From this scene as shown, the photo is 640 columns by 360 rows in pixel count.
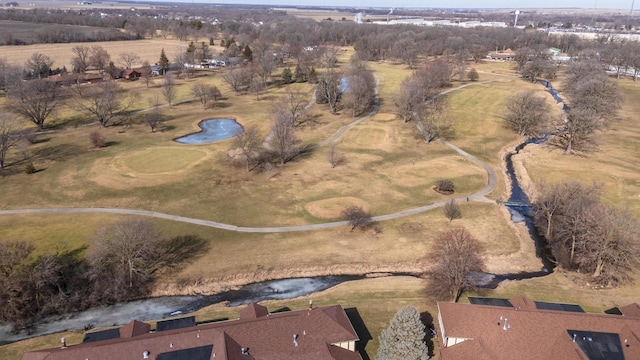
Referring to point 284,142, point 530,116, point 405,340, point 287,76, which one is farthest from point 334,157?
point 287,76

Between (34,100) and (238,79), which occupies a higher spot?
(238,79)

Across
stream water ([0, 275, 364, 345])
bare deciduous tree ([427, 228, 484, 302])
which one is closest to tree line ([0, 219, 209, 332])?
stream water ([0, 275, 364, 345])

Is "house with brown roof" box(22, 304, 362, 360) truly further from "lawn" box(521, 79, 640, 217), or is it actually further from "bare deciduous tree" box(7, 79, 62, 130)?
"bare deciduous tree" box(7, 79, 62, 130)

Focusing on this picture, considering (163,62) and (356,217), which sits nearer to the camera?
(356,217)

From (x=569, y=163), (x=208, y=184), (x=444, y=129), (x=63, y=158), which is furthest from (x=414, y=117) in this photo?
(x=63, y=158)

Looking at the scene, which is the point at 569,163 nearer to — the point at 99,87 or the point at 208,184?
the point at 208,184

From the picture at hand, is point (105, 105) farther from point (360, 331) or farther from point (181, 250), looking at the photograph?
point (360, 331)

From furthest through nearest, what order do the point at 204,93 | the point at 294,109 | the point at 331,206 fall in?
the point at 204,93 < the point at 294,109 < the point at 331,206
